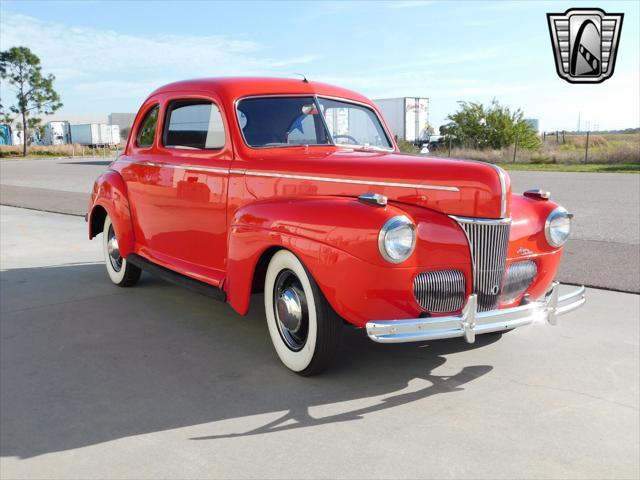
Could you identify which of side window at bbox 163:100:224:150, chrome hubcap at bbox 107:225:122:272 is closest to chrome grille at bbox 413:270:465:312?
side window at bbox 163:100:224:150

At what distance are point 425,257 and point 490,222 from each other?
47cm

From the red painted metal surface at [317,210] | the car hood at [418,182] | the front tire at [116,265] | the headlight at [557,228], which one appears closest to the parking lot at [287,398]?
the front tire at [116,265]

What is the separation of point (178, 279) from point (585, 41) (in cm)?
879

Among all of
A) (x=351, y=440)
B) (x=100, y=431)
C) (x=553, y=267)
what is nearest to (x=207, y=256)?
(x=100, y=431)

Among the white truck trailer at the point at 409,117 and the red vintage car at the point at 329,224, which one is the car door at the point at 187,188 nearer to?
the red vintage car at the point at 329,224

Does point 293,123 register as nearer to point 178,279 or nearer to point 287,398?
point 178,279

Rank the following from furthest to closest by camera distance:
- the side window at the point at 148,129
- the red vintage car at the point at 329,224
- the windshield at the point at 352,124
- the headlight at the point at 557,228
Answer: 1. the side window at the point at 148,129
2. the windshield at the point at 352,124
3. the headlight at the point at 557,228
4. the red vintage car at the point at 329,224

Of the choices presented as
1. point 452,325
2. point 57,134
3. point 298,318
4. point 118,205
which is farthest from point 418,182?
point 57,134

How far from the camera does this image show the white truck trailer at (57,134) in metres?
57.6

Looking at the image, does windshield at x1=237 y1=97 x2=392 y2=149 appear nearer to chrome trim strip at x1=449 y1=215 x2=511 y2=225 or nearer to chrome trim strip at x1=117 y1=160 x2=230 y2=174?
chrome trim strip at x1=117 y1=160 x2=230 y2=174

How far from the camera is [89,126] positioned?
180 feet

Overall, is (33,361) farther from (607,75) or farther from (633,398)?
(607,75)

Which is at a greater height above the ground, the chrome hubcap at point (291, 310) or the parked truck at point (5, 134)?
the parked truck at point (5, 134)

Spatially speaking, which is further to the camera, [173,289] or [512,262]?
[173,289]
